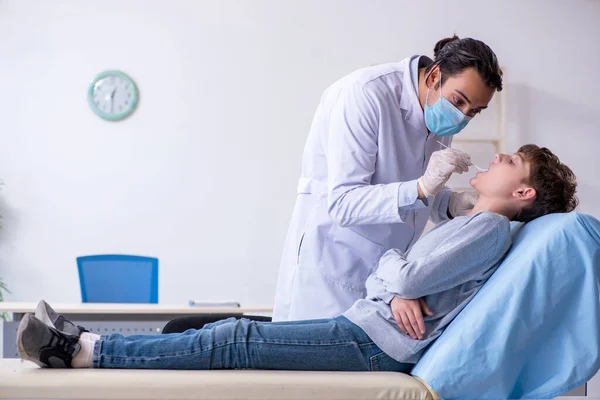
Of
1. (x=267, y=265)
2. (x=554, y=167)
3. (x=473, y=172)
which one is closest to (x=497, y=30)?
(x=473, y=172)


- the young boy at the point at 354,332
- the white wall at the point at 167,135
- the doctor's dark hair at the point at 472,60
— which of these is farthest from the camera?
the white wall at the point at 167,135

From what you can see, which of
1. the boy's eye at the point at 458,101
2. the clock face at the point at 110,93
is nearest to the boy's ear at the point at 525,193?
the boy's eye at the point at 458,101

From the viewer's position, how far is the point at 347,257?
6.17ft

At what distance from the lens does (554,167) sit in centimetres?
174

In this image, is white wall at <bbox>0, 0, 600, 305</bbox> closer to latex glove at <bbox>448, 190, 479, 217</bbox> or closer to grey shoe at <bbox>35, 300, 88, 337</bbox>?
latex glove at <bbox>448, 190, 479, 217</bbox>

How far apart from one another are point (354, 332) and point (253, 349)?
Answer: 23 centimetres

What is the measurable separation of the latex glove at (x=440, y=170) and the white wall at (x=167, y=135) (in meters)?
2.93

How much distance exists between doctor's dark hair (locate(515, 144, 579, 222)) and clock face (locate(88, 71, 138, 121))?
10.6ft

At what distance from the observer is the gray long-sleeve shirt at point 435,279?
59.0 inches

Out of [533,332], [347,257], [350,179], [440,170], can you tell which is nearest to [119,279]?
[347,257]

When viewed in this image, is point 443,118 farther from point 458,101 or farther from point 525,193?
point 525,193

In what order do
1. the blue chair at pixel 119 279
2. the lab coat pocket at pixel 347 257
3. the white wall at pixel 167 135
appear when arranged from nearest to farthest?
the lab coat pocket at pixel 347 257, the blue chair at pixel 119 279, the white wall at pixel 167 135

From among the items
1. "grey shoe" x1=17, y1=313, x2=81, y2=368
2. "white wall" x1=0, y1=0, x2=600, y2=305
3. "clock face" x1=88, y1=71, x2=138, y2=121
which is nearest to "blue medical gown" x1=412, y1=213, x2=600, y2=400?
"grey shoe" x1=17, y1=313, x2=81, y2=368

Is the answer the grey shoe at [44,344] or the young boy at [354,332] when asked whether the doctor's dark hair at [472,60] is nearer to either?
the young boy at [354,332]
